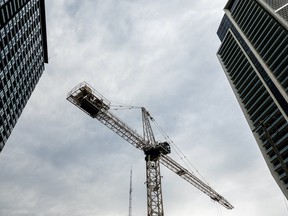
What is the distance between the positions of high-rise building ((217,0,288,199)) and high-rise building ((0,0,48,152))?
65939mm

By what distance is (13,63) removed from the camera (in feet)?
248

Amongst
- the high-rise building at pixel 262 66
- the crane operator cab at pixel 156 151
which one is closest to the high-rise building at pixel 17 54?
the crane operator cab at pixel 156 151

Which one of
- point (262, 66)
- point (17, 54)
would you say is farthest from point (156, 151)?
point (17, 54)

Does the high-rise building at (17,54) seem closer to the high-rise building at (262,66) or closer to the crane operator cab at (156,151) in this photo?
the crane operator cab at (156,151)

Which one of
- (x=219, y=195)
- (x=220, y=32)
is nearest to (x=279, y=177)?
(x=219, y=195)

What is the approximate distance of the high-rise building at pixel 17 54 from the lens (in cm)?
6981

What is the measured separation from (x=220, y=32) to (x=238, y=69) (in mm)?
24220

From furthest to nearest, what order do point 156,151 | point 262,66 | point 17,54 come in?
point 262,66, point 17,54, point 156,151

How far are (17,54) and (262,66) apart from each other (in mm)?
71002

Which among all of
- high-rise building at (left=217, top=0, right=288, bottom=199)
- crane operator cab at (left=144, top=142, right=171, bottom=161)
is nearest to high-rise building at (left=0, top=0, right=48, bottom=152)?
crane operator cab at (left=144, top=142, right=171, bottom=161)

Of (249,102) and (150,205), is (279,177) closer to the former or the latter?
(249,102)

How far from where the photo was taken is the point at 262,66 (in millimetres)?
78875

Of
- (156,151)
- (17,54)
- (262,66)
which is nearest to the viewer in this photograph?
(156,151)

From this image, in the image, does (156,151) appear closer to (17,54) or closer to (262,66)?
(262,66)
